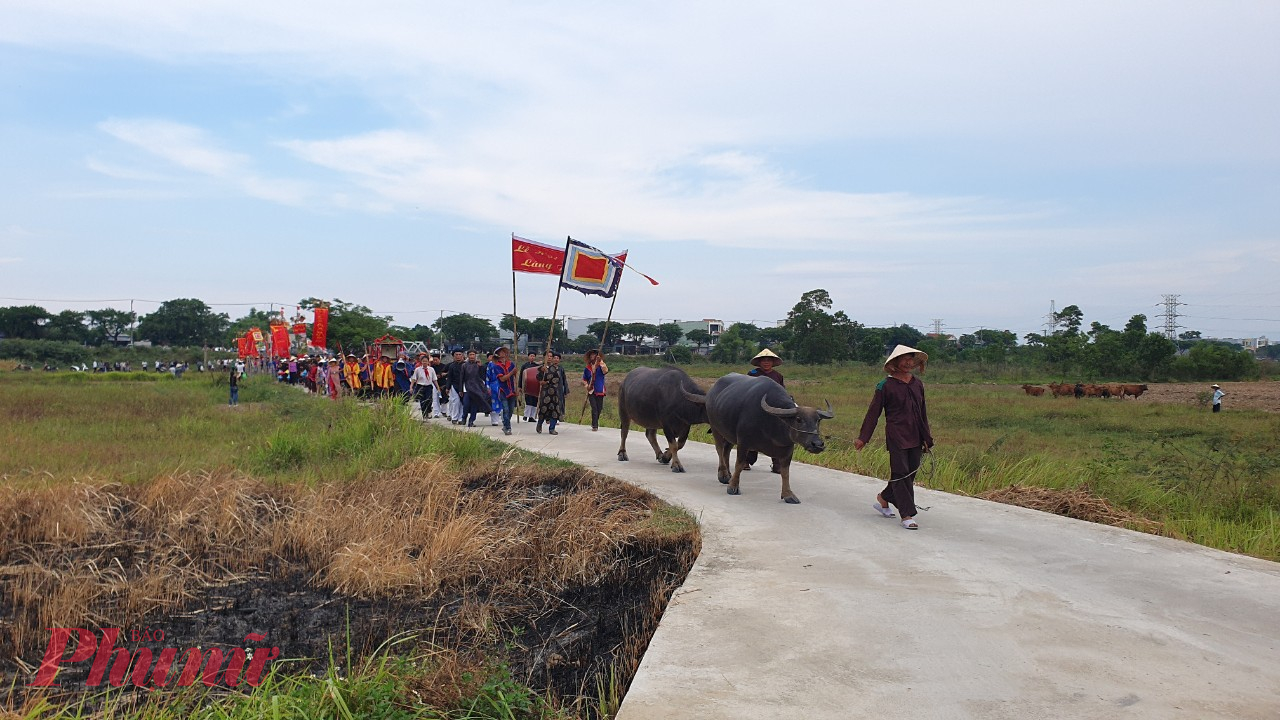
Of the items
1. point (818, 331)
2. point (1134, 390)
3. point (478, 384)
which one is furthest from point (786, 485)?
point (818, 331)

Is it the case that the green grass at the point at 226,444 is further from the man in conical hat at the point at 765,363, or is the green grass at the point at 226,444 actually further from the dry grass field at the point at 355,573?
the man in conical hat at the point at 765,363

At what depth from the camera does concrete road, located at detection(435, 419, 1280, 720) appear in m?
3.89

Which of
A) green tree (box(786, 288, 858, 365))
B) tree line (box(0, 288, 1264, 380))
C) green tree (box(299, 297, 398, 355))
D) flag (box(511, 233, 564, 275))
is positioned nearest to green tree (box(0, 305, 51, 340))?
tree line (box(0, 288, 1264, 380))

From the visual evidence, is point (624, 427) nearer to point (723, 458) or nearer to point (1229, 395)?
point (723, 458)

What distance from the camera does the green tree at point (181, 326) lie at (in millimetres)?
92562

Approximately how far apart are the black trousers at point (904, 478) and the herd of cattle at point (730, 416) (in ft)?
2.31

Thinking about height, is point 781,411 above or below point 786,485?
above

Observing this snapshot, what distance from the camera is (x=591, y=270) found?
15.2 m

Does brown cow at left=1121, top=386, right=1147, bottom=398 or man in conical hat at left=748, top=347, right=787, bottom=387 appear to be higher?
man in conical hat at left=748, top=347, right=787, bottom=387

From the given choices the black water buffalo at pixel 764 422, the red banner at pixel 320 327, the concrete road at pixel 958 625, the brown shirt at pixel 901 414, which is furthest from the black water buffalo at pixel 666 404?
the red banner at pixel 320 327

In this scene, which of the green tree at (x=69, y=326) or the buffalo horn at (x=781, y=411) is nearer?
the buffalo horn at (x=781, y=411)

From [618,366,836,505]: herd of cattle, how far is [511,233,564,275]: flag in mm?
4735

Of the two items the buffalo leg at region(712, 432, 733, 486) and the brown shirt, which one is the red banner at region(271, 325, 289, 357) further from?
the brown shirt

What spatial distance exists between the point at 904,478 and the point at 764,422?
5.24 ft
